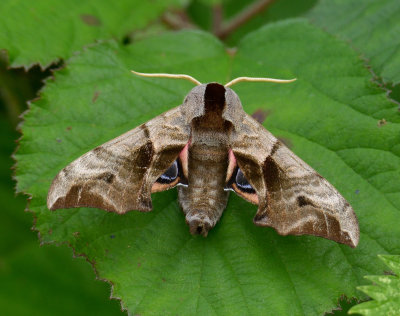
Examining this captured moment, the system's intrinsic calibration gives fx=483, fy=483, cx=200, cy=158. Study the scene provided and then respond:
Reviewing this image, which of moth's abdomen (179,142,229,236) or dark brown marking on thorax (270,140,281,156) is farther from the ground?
dark brown marking on thorax (270,140,281,156)

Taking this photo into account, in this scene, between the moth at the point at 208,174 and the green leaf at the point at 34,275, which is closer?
the moth at the point at 208,174

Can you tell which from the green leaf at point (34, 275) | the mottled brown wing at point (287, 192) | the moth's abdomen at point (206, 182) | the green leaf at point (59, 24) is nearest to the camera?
the mottled brown wing at point (287, 192)

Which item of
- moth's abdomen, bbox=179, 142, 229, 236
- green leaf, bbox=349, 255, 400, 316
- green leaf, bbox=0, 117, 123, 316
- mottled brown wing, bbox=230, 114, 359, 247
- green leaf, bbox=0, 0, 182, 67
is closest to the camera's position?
green leaf, bbox=349, 255, 400, 316

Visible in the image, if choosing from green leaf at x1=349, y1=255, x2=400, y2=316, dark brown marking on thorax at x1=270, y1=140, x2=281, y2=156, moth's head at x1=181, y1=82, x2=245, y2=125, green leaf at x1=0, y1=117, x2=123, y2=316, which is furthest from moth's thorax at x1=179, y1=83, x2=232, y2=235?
green leaf at x1=0, y1=117, x2=123, y2=316

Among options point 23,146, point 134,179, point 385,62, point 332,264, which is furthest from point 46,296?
point 385,62

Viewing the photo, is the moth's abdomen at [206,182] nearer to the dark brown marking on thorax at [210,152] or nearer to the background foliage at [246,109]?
the dark brown marking on thorax at [210,152]

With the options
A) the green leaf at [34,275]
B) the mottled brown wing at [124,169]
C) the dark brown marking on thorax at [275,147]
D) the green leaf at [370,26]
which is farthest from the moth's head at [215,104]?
the green leaf at [34,275]

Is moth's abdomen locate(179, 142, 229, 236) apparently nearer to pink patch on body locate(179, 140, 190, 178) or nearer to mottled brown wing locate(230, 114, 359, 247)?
pink patch on body locate(179, 140, 190, 178)

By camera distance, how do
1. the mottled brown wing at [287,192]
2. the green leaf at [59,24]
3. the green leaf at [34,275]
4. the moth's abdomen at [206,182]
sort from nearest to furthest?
1. the mottled brown wing at [287,192]
2. the moth's abdomen at [206,182]
3. the green leaf at [59,24]
4. the green leaf at [34,275]

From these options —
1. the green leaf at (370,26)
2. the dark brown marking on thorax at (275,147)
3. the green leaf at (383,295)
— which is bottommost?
the green leaf at (383,295)
